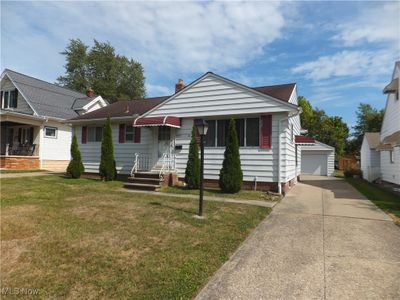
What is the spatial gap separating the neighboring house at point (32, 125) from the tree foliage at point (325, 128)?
3064cm

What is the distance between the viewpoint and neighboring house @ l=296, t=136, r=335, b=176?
26188 millimetres

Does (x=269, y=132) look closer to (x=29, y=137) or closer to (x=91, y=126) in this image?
(x=91, y=126)

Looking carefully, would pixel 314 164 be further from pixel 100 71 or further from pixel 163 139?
pixel 100 71

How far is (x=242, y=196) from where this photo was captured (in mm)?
10117

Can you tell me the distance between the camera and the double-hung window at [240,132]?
11.6 metres

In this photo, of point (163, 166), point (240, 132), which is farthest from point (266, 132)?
point (163, 166)

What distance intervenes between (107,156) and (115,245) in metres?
9.55

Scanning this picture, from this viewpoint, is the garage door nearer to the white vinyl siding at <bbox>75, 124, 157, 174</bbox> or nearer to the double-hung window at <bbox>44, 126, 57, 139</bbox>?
the white vinyl siding at <bbox>75, 124, 157, 174</bbox>

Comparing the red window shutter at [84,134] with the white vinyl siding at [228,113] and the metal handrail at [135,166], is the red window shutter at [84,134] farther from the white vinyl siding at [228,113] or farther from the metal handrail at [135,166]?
the white vinyl siding at [228,113]

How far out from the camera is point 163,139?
13.6 meters

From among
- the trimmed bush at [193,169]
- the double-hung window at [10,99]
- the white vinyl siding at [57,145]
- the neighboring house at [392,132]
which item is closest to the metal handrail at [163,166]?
the trimmed bush at [193,169]

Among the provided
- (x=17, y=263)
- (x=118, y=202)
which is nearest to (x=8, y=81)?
(x=118, y=202)

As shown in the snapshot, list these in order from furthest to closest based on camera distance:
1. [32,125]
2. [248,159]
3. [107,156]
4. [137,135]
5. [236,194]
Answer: [32,125], [137,135], [107,156], [248,159], [236,194]

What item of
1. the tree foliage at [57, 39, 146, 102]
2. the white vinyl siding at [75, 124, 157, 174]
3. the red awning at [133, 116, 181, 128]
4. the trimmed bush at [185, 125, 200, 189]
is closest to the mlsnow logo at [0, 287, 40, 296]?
the trimmed bush at [185, 125, 200, 189]
